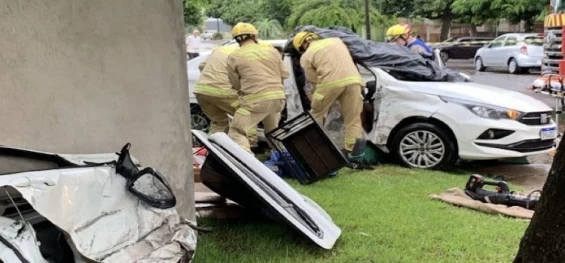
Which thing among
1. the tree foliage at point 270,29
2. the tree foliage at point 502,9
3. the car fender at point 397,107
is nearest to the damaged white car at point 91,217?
the car fender at point 397,107

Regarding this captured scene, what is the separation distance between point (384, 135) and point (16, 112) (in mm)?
4902

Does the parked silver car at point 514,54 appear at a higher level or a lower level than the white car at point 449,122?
lower

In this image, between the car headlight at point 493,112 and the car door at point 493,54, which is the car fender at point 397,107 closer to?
the car headlight at point 493,112

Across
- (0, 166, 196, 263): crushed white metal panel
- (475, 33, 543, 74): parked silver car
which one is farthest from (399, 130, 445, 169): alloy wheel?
(475, 33, 543, 74): parked silver car

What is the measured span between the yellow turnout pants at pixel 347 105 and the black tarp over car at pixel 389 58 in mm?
604

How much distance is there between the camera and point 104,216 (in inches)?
113

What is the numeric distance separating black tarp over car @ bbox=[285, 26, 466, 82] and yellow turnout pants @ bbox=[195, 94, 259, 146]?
1072 millimetres

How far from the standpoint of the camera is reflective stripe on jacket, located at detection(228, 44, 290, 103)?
7117mm

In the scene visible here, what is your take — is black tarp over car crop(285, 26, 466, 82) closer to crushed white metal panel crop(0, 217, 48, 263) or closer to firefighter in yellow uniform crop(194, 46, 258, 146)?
firefighter in yellow uniform crop(194, 46, 258, 146)

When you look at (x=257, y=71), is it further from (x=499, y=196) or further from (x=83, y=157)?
(x=83, y=157)

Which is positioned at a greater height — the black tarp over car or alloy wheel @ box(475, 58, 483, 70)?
the black tarp over car

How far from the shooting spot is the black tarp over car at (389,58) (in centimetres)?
791

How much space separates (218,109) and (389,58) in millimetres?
2221

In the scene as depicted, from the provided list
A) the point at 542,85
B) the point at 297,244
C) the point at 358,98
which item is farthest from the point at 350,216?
the point at 542,85
